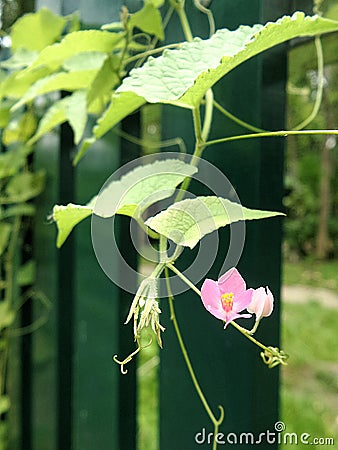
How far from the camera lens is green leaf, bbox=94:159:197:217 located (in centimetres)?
32

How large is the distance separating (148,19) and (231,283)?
12.1 inches

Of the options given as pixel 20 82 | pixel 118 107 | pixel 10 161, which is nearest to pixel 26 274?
pixel 10 161

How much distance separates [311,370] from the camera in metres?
2.49

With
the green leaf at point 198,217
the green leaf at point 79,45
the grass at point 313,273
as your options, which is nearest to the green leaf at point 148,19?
the green leaf at point 79,45

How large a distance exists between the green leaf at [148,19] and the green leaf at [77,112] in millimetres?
84

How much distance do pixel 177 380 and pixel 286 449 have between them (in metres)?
1.12

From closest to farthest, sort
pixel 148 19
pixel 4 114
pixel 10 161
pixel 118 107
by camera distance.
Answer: pixel 118 107, pixel 148 19, pixel 4 114, pixel 10 161

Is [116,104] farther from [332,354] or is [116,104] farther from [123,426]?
[332,354]

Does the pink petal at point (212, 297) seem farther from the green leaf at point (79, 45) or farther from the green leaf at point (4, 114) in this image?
the green leaf at point (4, 114)

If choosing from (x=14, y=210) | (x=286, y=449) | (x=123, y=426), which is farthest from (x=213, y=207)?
(x=286, y=449)

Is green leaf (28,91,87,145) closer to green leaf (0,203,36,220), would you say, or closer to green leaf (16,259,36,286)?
green leaf (0,203,36,220)

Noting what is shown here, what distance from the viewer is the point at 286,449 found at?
1.50 m

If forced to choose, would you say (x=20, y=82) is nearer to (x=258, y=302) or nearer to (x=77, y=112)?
(x=77, y=112)

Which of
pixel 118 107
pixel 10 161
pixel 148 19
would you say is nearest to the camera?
pixel 118 107
